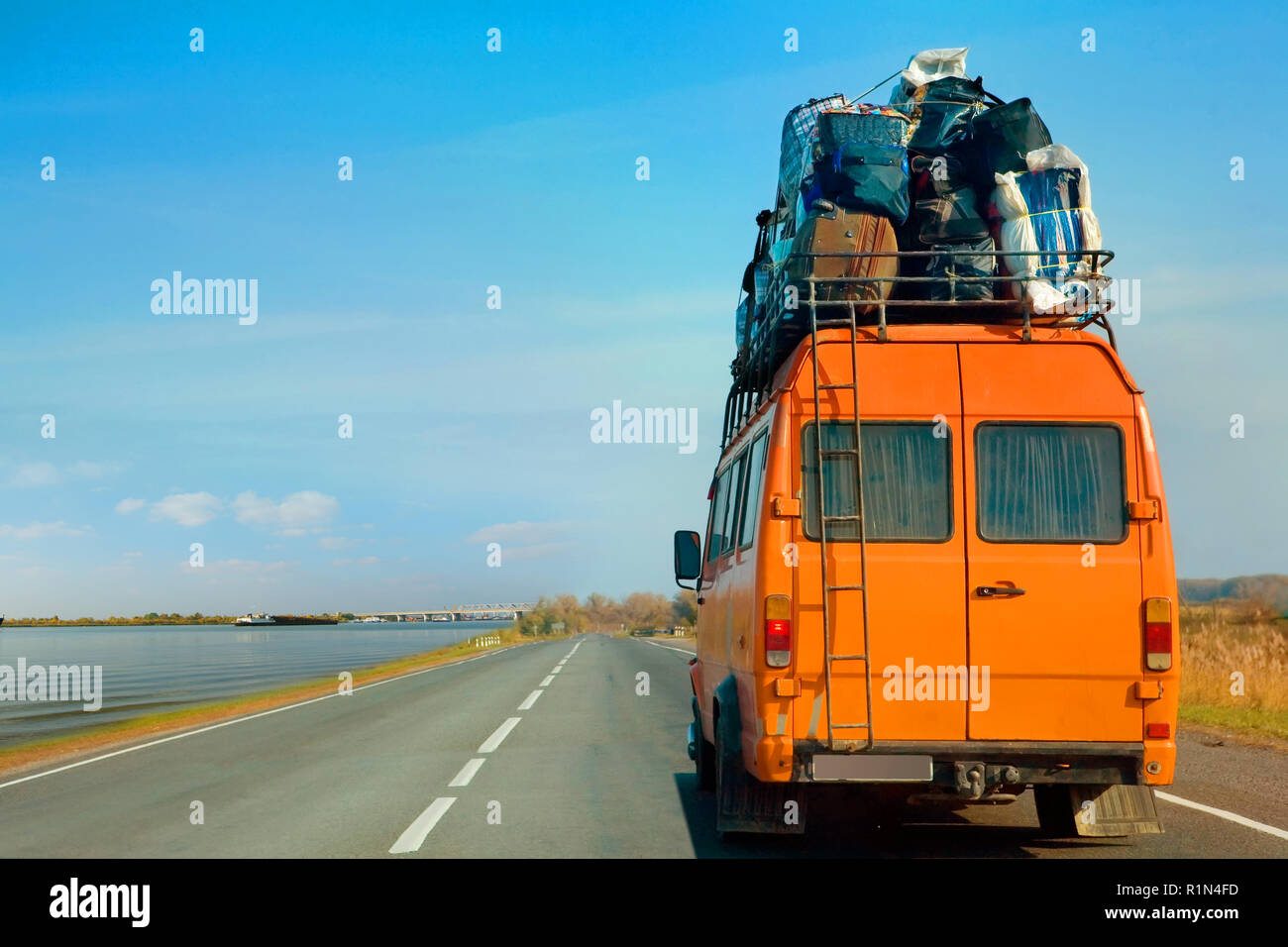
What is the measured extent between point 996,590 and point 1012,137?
9.80 feet

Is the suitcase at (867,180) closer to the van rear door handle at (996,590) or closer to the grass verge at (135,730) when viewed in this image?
the van rear door handle at (996,590)

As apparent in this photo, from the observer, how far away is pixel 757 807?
246 inches

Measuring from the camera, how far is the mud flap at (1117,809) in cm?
623

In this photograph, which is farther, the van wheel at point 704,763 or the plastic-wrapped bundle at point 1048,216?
the van wheel at point 704,763

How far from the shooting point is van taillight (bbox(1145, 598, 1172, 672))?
5652 millimetres

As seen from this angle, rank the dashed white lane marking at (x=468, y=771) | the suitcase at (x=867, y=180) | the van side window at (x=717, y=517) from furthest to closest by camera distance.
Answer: the dashed white lane marking at (x=468, y=771) → the van side window at (x=717, y=517) → the suitcase at (x=867, y=180)

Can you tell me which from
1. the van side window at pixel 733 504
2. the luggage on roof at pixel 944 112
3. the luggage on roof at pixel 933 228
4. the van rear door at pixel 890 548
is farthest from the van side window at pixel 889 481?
the luggage on roof at pixel 944 112

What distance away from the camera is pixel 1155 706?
566 cm

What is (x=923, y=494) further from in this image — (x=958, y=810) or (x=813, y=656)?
(x=958, y=810)

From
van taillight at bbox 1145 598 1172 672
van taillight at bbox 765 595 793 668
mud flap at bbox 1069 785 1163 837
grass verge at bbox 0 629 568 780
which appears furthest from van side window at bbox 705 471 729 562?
grass verge at bbox 0 629 568 780

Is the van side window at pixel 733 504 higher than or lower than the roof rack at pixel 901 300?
lower

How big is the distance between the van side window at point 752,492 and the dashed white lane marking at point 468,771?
4.40 metres

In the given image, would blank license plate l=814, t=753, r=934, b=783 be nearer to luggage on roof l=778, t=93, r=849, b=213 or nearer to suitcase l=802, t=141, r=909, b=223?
suitcase l=802, t=141, r=909, b=223

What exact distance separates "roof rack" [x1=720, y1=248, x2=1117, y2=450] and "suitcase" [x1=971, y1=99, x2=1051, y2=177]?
0.68 meters
